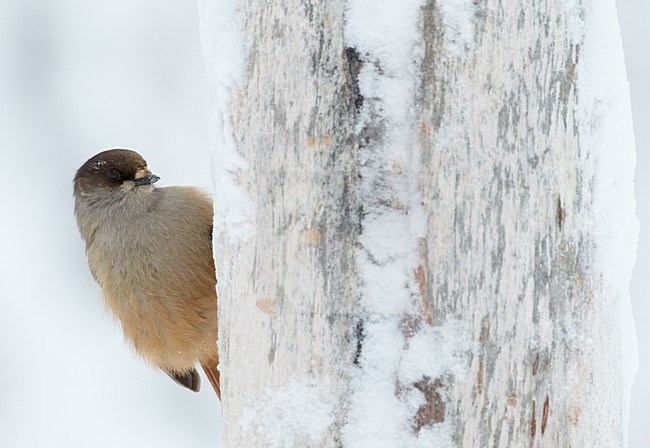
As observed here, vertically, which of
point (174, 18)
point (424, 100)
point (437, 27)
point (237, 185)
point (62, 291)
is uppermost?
point (174, 18)

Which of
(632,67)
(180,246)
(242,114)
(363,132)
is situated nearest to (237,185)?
(242,114)

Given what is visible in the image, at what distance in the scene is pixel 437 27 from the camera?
1726 mm

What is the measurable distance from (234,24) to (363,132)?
0.39 metres

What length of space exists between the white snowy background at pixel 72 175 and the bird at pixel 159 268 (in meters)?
3.70

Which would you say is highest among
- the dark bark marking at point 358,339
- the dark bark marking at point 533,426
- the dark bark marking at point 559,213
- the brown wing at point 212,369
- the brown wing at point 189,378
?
the dark bark marking at point 559,213

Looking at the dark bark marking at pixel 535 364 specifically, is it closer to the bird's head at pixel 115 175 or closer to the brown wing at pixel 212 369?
the brown wing at pixel 212 369

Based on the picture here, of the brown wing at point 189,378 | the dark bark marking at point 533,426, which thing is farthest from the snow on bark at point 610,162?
the brown wing at point 189,378

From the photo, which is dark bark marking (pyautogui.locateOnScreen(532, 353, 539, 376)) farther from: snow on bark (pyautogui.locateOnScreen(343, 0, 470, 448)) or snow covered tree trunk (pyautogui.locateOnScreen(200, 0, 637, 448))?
snow on bark (pyautogui.locateOnScreen(343, 0, 470, 448))

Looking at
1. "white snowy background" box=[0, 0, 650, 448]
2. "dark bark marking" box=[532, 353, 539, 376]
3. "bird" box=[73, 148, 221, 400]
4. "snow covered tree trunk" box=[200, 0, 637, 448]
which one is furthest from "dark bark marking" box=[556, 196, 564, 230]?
"white snowy background" box=[0, 0, 650, 448]

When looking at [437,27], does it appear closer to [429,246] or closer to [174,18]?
[429,246]

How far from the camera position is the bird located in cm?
306

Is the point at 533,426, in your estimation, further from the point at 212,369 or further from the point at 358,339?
the point at 212,369

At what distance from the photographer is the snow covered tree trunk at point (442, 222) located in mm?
1719

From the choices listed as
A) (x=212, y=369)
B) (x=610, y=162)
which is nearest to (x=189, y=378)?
(x=212, y=369)
